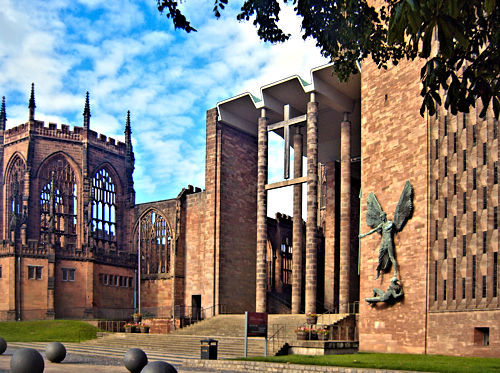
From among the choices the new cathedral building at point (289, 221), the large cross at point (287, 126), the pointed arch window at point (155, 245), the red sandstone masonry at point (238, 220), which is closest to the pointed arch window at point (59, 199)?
the new cathedral building at point (289, 221)

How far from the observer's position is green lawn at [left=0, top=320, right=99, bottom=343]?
133ft

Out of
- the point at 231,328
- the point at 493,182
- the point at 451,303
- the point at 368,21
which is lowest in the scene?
the point at 231,328

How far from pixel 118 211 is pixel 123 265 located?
904 cm

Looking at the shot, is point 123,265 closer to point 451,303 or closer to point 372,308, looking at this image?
point 372,308

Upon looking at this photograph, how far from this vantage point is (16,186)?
59.0 meters

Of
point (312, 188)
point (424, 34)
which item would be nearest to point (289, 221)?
point (312, 188)

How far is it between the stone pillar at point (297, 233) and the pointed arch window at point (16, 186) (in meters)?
27.7

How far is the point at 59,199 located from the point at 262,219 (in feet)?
88.9

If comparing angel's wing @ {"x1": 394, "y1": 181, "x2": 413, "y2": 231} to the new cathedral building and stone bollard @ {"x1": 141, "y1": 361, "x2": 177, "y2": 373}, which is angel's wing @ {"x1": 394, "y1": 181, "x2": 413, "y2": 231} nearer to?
the new cathedral building

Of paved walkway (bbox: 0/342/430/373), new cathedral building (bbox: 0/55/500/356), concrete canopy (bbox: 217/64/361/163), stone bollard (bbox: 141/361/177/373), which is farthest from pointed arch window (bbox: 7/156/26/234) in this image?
stone bollard (bbox: 141/361/177/373)

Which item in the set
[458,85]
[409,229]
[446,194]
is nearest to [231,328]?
[409,229]

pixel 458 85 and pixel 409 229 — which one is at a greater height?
pixel 458 85

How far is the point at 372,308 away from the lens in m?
30.7

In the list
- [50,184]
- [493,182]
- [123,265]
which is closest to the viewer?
[493,182]
